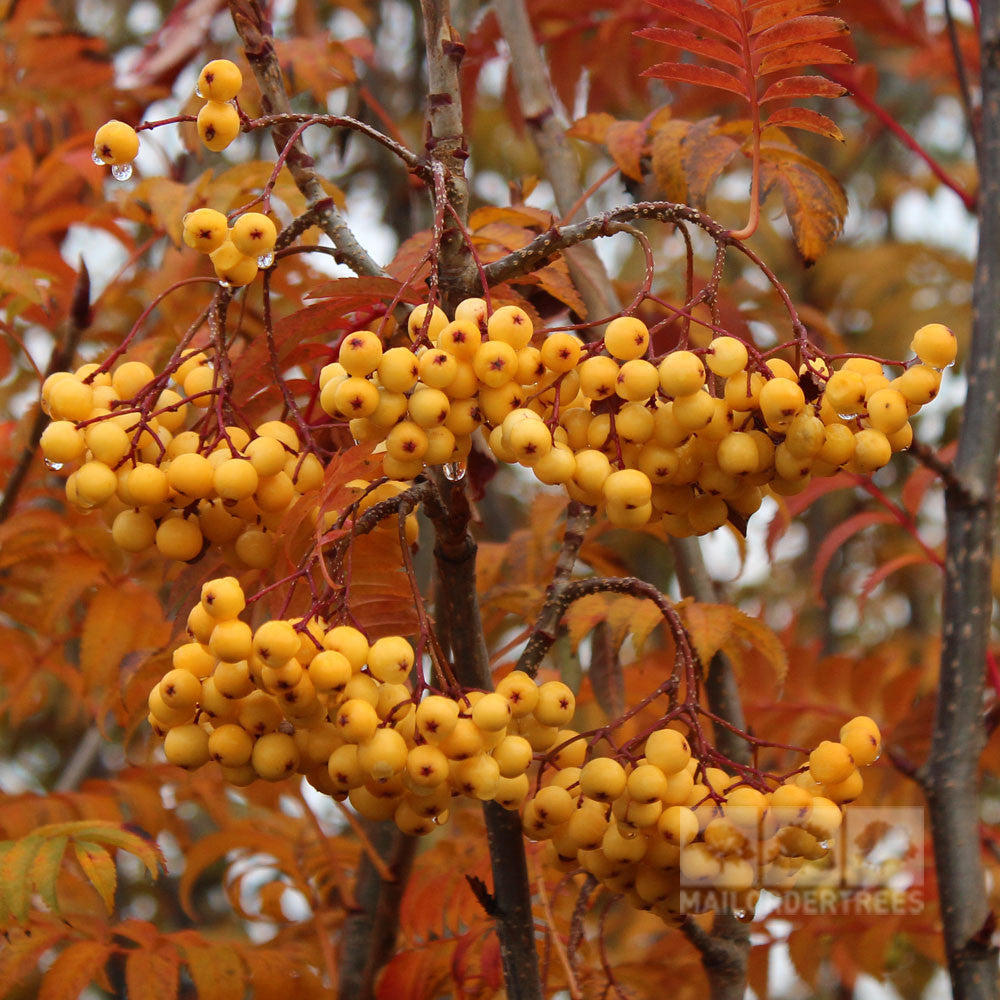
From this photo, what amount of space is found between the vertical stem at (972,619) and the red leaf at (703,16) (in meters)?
0.76

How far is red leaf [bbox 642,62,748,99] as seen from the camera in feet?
3.31

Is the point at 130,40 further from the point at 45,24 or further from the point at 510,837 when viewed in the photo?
the point at 510,837

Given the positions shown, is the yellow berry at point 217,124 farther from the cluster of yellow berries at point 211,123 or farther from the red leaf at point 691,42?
the red leaf at point 691,42

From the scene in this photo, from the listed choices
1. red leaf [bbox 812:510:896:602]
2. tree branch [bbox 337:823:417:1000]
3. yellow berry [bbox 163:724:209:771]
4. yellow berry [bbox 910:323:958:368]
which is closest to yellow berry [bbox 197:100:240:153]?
yellow berry [bbox 163:724:209:771]

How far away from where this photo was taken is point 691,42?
1022 mm

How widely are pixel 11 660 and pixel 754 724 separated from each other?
128cm

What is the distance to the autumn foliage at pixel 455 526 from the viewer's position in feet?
2.84

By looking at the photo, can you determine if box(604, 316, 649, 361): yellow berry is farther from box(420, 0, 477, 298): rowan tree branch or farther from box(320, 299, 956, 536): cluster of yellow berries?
box(420, 0, 477, 298): rowan tree branch

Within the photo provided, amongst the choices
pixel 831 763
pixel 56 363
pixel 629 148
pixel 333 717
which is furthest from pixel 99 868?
pixel 629 148

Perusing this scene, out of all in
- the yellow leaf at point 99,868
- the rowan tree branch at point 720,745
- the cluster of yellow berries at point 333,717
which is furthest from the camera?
the rowan tree branch at point 720,745

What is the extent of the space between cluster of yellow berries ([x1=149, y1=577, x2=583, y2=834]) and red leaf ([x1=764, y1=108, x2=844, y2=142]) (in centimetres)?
59

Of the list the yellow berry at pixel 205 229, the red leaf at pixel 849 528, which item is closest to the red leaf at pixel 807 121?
the yellow berry at pixel 205 229

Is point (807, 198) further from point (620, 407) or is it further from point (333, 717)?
point (333, 717)

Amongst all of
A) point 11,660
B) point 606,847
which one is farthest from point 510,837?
point 11,660
